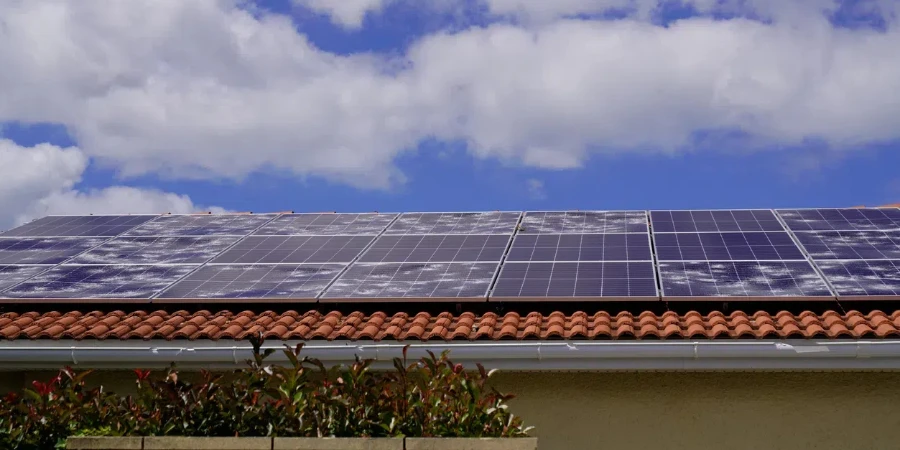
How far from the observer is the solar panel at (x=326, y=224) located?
48.1ft

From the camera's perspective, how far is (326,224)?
598 inches

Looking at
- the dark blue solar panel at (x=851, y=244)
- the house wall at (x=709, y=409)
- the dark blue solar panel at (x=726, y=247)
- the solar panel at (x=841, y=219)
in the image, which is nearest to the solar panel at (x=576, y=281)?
the dark blue solar panel at (x=726, y=247)

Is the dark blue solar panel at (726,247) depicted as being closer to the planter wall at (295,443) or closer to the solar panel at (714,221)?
the solar panel at (714,221)

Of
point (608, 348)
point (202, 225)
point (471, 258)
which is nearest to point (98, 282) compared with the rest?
point (202, 225)

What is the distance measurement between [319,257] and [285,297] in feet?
4.90

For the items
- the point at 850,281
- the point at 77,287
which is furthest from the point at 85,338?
the point at 850,281

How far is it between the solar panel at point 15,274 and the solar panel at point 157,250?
542 millimetres

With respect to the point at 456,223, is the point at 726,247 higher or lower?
lower

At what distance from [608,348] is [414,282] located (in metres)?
3.06

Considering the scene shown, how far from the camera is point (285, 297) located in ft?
38.6

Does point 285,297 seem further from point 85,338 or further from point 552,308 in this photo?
point 552,308

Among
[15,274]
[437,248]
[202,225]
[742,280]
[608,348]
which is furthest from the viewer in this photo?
[202,225]

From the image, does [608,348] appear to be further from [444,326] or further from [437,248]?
[437,248]

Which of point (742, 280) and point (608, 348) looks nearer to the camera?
point (608, 348)
